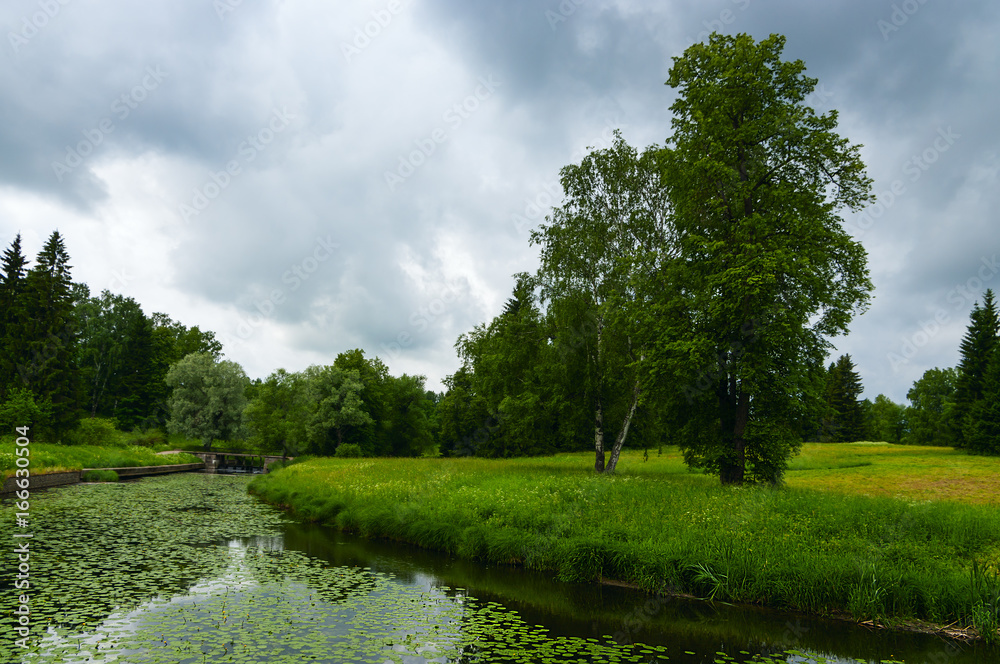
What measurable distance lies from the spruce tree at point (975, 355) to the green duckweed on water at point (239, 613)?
6879 centimetres

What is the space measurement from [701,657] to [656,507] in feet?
24.7

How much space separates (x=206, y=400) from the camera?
69.1 meters

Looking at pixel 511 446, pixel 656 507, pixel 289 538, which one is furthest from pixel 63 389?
pixel 656 507

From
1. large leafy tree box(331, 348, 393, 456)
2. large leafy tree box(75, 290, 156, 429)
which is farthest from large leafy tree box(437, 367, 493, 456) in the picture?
large leafy tree box(75, 290, 156, 429)

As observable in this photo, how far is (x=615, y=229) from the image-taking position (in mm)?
29688

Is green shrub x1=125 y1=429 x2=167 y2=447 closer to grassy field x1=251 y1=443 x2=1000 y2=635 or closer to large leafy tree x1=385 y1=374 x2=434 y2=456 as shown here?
large leafy tree x1=385 y1=374 x2=434 y2=456

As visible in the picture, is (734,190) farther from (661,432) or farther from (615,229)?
(661,432)

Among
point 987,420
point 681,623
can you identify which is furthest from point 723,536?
point 987,420

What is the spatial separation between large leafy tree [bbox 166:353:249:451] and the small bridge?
20.1 ft

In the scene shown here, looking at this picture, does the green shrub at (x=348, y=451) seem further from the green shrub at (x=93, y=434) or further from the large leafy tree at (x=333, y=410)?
the green shrub at (x=93, y=434)

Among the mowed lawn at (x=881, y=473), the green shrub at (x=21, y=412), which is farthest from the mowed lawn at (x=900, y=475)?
the green shrub at (x=21, y=412)

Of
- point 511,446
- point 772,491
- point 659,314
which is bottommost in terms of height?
point 511,446

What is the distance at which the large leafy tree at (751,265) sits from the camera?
67.9ft

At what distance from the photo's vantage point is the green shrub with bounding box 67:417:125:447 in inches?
1850
